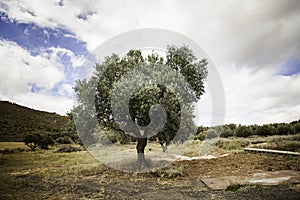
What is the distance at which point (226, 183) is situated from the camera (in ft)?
41.9

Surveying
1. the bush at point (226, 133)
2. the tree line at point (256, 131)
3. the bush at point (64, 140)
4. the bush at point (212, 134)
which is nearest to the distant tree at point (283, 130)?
the tree line at point (256, 131)

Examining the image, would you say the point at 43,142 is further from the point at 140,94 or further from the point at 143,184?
the point at 143,184

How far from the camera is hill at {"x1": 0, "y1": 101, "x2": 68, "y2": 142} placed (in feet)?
184

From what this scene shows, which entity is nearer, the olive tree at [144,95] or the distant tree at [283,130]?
the olive tree at [144,95]

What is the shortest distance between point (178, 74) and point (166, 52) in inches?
102

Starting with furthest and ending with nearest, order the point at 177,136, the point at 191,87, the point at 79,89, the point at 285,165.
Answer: the point at 79,89 < the point at 191,87 < the point at 177,136 < the point at 285,165

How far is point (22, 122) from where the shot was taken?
6512cm

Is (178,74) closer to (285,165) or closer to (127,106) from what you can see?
(127,106)

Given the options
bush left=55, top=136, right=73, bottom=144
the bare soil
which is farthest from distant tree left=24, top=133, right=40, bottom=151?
the bare soil

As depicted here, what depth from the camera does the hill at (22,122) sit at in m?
56.2

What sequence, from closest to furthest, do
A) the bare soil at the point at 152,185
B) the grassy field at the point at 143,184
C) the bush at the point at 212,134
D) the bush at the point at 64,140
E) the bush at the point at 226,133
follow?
1. the bare soil at the point at 152,185
2. the grassy field at the point at 143,184
3. the bush at the point at 212,134
4. the bush at the point at 226,133
5. the bush at the point at 64,140

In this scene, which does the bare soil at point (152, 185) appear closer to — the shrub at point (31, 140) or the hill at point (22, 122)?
the shrub at point (31, 140)

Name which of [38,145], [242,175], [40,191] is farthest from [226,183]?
[38,145]

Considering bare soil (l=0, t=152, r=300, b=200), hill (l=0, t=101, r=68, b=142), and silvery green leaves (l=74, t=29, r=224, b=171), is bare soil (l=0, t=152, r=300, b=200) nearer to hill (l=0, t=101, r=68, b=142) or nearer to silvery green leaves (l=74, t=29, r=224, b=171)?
silvery green leaves (l=74, t=29, r=224, b=171)
